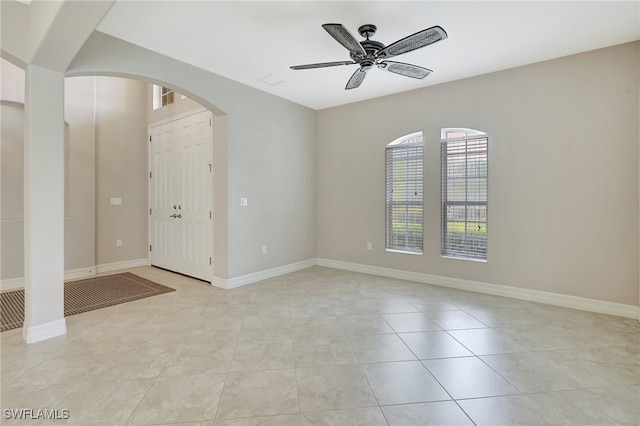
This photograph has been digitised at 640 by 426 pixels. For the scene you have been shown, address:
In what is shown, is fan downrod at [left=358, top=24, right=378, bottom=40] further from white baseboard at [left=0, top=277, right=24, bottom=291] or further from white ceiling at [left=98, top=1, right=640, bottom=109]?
white baseboard at [left=0, top=277, right=24, bottom=291]

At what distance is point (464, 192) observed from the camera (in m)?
4.21

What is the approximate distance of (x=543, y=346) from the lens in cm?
255

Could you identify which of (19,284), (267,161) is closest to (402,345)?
(267,161)

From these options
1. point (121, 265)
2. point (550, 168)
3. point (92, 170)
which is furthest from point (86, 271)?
point (550, 168)

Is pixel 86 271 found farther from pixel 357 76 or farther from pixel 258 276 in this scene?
pixel 357 76

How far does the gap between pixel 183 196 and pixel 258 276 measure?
1.79m

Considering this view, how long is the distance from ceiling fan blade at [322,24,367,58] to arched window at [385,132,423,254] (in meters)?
2.21

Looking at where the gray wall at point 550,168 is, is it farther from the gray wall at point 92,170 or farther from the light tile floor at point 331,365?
the gray wall at point 92,170

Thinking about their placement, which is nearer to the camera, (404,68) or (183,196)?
(404,68)

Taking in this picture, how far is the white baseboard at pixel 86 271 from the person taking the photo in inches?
163

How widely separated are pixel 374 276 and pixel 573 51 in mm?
3740

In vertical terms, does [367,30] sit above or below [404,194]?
above

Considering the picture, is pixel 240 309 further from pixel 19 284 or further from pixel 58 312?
pixel 19 284

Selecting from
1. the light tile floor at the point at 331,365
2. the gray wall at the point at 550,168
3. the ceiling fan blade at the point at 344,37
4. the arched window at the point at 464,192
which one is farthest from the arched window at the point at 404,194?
the ceiling fan blade at the point at 344,37
